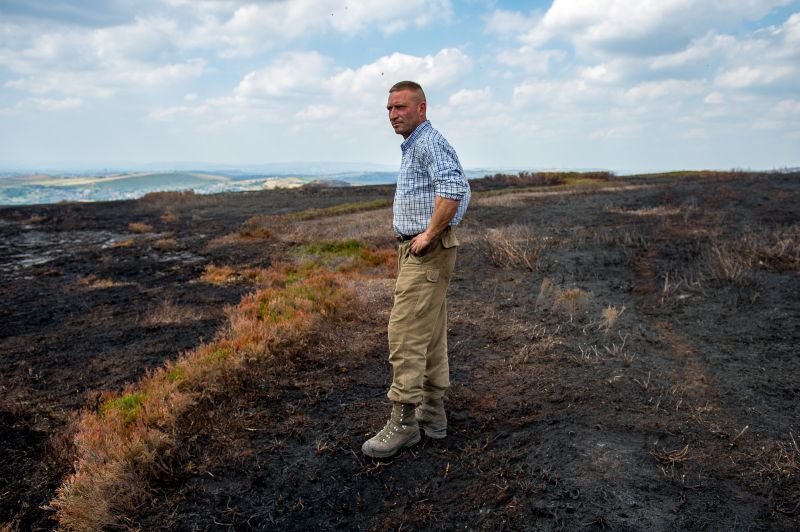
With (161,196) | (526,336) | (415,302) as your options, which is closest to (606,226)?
(526,336)

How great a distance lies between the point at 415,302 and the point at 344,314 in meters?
3.91

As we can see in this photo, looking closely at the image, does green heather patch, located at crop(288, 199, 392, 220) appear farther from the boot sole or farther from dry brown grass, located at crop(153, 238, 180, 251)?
the boot sole

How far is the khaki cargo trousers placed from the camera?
12.0ft

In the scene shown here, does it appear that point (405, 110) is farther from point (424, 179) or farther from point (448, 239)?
point (448, 239)

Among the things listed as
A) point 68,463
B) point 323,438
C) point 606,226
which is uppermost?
point 606,226

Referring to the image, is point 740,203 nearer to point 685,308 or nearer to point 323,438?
point 685,308

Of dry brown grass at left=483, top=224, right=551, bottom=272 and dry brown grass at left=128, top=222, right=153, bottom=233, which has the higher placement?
dry brown grass at left=483, top=224, right=551, bottom=272

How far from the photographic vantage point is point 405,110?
361cm

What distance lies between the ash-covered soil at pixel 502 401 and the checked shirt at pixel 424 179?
1.80 m

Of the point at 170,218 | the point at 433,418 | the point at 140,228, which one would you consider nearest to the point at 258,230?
the point at 140,228

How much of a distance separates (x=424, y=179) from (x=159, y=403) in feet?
10.3

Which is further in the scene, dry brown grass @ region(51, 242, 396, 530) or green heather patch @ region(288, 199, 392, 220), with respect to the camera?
green heather patch @ region(288, 199, 392, 220)

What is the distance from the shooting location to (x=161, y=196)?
36.3 metres

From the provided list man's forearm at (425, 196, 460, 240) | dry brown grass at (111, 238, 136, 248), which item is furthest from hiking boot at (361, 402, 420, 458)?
dry brown grass at (111, 238, 136, 248)
